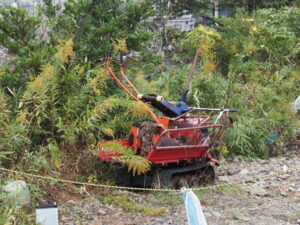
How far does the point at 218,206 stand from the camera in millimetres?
6355

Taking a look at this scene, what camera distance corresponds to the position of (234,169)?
8.70 meters

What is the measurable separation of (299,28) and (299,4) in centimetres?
290

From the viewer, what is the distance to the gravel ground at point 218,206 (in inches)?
223

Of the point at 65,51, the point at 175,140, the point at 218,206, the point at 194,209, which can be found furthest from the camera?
the point at 65,51

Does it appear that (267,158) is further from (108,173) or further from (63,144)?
(63,144)

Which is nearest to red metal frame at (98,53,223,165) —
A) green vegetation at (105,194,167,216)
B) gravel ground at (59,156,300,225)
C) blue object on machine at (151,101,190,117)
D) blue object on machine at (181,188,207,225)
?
blue object on machine at (151,101,190,117)

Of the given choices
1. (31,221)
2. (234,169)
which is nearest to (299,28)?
(234,169)

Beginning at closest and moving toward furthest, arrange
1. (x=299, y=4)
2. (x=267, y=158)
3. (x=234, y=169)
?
(x=234, y=169)
(x=267, y=158)
(x=299, y=4)

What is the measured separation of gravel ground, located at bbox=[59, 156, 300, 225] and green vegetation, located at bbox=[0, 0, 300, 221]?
1.67 ft

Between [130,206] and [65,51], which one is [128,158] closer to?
[130,206]

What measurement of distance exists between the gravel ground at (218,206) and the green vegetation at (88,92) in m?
0.51

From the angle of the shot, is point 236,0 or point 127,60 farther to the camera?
point 236,0

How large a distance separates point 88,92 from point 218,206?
2639 millimetres

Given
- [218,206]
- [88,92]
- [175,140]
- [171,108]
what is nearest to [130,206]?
[218,206]
